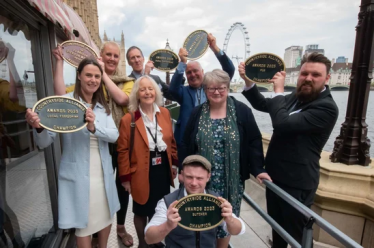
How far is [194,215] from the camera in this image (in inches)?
54.9

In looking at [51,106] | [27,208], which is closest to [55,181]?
[27,208]

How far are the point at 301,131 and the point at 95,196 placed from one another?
5.56ft

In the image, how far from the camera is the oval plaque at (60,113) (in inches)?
57.8

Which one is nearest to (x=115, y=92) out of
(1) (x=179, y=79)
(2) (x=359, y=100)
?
(1) (x=179, y=79)

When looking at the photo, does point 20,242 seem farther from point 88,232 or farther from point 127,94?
point 127,94

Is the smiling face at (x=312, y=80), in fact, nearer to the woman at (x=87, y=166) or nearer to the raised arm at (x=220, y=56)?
the raised arm at (x=220, y=56)

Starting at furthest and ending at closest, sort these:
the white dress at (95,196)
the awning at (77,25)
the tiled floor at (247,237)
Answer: the awning at (77,25) < the tiled floor at (247,237) < the white dress at (95,196)

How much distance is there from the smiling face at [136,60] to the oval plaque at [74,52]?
62 cm

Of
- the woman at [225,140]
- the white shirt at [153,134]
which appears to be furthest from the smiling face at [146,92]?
the woman at [225,140]

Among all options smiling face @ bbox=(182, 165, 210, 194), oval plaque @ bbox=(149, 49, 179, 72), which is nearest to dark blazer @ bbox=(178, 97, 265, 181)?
smiling face @ bbox=(182, 165, 210, 194)

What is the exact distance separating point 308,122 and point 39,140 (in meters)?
1.93

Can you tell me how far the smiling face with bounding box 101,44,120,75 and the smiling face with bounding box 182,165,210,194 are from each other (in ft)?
4.31

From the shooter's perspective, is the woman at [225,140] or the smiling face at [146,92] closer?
the woman at [225,140]

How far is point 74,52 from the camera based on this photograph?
199 cm
